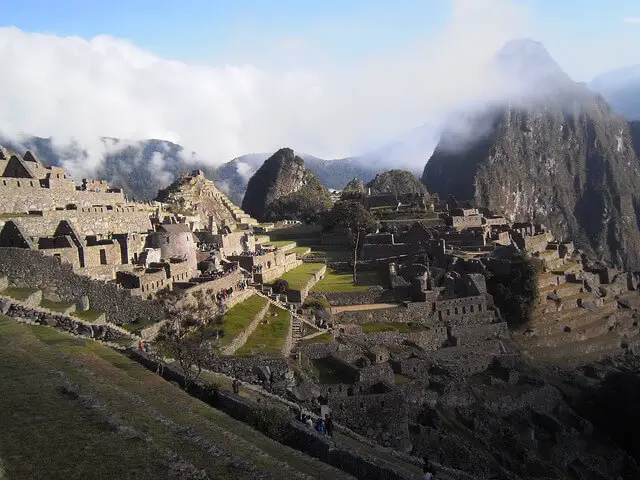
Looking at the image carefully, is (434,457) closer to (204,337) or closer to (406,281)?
(204,337)

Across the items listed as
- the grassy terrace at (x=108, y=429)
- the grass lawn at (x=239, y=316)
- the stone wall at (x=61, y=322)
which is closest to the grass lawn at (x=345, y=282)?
the grass lawn at (x=239, y=316)

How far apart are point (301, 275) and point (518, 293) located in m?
13.2

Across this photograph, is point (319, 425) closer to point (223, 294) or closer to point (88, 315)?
point (88, 315)

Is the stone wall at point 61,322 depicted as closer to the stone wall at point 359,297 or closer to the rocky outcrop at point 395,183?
the stone wall at point 359,297

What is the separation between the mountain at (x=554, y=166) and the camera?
13988cm

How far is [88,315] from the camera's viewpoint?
18.7 m

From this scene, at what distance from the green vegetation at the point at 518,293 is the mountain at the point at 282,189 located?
4075 cm

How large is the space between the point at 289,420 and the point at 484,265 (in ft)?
88.4

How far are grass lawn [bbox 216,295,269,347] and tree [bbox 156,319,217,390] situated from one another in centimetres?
97

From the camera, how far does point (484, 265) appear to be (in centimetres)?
3706

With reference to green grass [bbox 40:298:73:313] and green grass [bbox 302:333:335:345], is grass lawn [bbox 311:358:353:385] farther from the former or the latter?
green grass [bbox 40:298:73:313]

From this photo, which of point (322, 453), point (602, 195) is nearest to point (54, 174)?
point (322, 453)

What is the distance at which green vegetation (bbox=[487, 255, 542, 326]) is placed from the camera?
115 feet

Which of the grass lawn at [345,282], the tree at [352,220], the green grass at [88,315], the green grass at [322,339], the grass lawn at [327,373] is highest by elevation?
the tree at [352,220]
